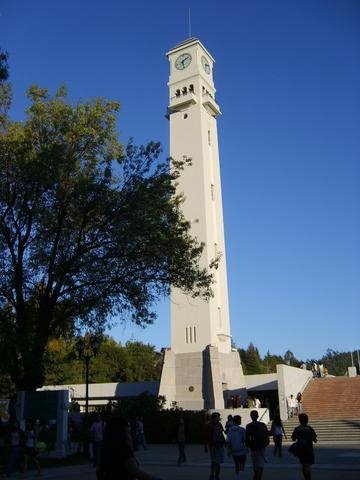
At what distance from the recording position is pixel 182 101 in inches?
1778

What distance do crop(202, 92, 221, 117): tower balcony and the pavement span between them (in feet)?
105

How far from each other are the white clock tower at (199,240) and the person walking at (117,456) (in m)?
27.7

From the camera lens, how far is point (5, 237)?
69.7ft

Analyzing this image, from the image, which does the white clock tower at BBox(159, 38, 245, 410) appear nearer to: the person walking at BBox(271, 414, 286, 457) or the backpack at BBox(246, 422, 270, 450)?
the person walking at BBox(271, 414, 286, 457)

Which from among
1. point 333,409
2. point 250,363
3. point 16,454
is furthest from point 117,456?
point 250,363

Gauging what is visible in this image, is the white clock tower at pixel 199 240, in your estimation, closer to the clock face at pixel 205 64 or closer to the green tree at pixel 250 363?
the clock face at pixel 205 64

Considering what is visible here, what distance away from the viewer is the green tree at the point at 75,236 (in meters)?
20.5

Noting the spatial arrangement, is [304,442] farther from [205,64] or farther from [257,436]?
[205,64]

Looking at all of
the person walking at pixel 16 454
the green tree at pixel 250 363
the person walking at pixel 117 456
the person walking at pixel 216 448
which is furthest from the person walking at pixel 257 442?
the green tree at pixel 250 363

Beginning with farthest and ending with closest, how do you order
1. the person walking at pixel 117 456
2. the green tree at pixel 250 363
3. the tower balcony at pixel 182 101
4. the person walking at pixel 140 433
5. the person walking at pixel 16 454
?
the green tree at pixel 250 363 < the tower balcony at pixel 182 101 < the person walking at pixel 140 433 < the person walking at pixel 16 454 < the person walking at pixel 117 456

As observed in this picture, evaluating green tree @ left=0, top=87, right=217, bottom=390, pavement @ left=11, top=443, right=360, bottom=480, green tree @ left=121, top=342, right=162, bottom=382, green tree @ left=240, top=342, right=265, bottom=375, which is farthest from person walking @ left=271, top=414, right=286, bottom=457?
green tree @ left=240, top=342, right=265, bottom=375

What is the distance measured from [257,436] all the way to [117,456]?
5.63 meters

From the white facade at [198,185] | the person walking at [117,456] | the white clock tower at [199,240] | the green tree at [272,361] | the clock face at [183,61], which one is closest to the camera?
the person walking at [117,456]

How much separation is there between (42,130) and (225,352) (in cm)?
2377
